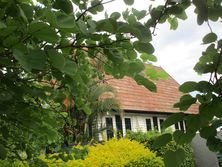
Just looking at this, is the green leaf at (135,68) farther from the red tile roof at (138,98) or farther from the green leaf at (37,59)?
the red tile roof at (138,98)

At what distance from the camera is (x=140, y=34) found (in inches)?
58.1

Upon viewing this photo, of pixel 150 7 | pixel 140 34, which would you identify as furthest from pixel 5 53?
pixel 150 7

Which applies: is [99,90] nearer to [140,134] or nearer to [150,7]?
[140,134]

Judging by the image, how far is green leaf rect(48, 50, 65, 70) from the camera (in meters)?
1.39

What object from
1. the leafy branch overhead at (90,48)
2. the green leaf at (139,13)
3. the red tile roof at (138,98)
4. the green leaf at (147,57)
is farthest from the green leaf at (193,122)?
the red tile roof at (138,98)

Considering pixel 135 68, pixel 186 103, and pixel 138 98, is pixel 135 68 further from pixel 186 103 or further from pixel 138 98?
pixel 138 98

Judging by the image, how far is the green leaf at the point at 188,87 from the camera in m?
1.68

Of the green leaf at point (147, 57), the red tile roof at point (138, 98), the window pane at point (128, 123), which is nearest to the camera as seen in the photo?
the green leaf at point (147, 57)

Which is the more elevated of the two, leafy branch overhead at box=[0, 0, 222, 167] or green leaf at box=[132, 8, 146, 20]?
green leaf at box=[132, 8, 146, 20]

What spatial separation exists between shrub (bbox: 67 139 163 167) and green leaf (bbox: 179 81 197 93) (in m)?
7.75

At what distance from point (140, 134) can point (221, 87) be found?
51.8ft

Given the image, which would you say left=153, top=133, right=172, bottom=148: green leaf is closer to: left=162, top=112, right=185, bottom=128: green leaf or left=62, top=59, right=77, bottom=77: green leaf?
left=162, top=112, right=185, bottom=128: green leaf

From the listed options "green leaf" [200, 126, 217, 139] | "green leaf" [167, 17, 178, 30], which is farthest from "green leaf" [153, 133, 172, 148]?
"green leaf" [167, 17, 178, 30]

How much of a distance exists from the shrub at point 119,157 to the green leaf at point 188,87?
7.75 m
